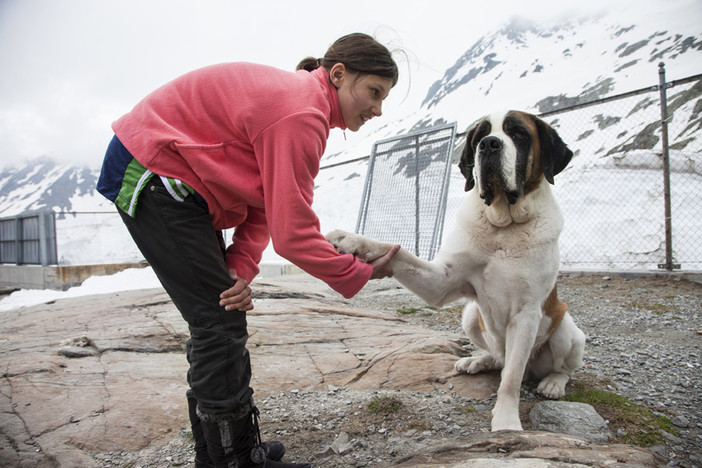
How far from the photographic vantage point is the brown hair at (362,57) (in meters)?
1.56

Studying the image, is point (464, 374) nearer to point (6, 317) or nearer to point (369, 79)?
point (369, 79)

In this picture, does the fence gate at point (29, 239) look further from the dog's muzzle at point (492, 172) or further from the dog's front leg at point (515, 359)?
the dog's front leg at point (515, 359)

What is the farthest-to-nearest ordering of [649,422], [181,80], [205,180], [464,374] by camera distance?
[464,374] → [649,422] → [181,80] → [205,180]

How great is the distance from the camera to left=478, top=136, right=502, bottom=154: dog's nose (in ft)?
6.89

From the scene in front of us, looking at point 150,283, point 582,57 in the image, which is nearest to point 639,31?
point 582,57

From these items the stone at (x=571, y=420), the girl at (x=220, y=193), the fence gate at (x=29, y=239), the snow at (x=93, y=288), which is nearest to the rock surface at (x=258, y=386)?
the stone at (x=571, y=420)

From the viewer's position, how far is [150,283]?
7.60 meters

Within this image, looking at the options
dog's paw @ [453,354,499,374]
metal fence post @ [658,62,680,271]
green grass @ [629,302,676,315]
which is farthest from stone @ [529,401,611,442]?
metal fence post @ [658,62,680,271]

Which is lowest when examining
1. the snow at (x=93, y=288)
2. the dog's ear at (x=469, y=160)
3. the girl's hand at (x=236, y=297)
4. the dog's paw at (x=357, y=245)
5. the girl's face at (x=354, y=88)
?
the snow at (x=93, y=288)

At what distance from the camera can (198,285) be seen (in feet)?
4.66

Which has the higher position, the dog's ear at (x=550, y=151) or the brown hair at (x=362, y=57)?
the brown hair at (x=362, y=57)

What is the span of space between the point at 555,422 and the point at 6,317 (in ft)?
17.2

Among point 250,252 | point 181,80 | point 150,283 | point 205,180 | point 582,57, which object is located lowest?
point 150,283

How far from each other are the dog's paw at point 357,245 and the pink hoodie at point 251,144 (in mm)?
178
